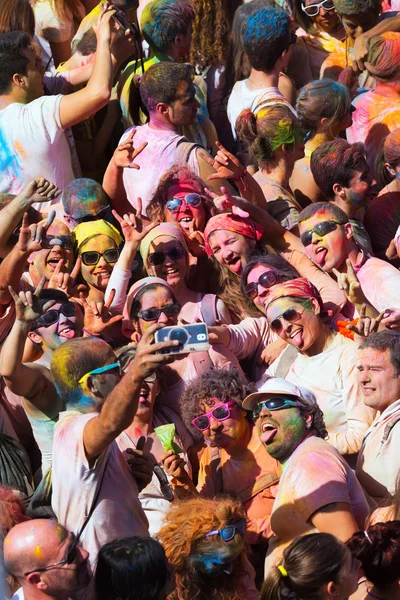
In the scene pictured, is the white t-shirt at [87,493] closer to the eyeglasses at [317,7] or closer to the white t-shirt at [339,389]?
the white t-shirt at [339,389]

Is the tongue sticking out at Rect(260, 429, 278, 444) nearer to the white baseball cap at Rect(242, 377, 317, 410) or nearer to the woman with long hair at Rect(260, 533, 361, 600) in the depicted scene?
the white baseball cap at Rect(242, 377, 317, 410)

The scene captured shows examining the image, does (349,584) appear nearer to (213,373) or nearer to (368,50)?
(213,373)

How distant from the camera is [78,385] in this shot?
600 centimetres

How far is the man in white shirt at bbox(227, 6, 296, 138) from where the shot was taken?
9086 millimetres

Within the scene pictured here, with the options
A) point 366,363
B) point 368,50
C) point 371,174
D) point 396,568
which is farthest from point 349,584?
point 368,50

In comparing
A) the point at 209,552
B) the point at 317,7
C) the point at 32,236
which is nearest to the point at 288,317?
the point at 32,236

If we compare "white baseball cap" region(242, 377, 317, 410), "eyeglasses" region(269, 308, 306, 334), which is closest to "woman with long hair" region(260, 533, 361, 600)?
"white baseball cap" region(242, 377, 317, 410)

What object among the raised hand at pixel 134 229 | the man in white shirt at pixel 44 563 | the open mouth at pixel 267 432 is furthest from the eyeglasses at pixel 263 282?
the man in white shirt at pixel 44 563

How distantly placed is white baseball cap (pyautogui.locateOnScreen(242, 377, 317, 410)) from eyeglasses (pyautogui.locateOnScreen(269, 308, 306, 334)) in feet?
2.29

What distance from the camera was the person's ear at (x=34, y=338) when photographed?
23.7 ft

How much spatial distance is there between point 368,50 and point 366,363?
11.2 ft

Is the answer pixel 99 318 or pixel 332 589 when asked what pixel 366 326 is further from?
pixel 332 589

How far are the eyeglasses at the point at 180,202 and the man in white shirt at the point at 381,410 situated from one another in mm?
1719

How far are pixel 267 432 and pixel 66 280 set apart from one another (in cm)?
182
